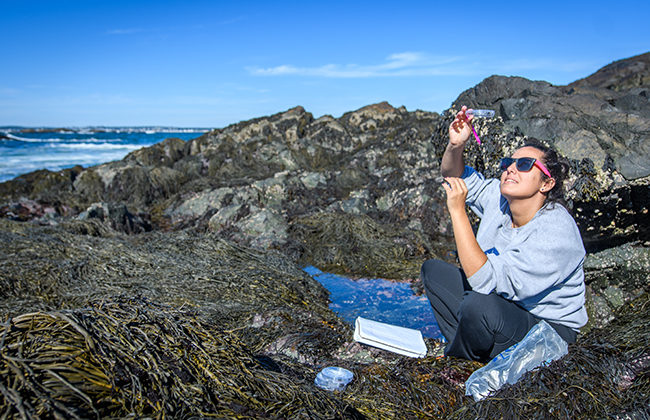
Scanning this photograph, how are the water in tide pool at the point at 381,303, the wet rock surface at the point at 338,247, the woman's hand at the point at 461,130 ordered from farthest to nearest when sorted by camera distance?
the water in tide pool at the point at 381,303 → the woman's hand at the point at 461,130 → the wet rock surface at the point at 338,247

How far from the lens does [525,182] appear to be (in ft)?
6.79

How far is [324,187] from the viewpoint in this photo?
9.09 metres

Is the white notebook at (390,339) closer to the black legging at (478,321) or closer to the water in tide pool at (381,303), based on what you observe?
the black legging at (478,321)

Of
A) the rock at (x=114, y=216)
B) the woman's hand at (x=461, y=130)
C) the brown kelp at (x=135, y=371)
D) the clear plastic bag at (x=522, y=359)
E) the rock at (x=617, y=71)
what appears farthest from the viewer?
the rock at (x=617, y=71)

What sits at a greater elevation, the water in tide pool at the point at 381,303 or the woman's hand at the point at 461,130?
the woman's hand at the point at 461,130

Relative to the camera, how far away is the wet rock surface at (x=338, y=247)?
2.20 metres

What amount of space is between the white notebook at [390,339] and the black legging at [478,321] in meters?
0.21

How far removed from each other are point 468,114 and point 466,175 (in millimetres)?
375

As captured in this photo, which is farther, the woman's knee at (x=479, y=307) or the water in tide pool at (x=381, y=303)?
the water in tide pool at (x=381, y=303)

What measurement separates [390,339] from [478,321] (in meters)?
0.72

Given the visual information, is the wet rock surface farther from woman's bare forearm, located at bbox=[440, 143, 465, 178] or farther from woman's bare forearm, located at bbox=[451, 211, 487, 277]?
woman's bare forearm, located at bbox=[440, 143, 465, 178]

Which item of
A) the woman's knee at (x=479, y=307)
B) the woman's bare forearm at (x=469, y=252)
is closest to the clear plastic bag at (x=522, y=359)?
the woman's knee at (x=479, y=307)

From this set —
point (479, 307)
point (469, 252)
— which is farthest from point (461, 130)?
point (479, 307)

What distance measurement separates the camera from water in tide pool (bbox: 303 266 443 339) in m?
3.52
